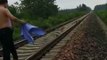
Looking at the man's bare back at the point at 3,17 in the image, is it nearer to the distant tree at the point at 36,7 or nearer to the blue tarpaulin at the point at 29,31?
the blue tarpaulin at the point at 29,31

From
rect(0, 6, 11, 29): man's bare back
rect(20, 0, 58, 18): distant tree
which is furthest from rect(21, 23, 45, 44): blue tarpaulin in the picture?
rect(20, 0, 58, 18): distant tree

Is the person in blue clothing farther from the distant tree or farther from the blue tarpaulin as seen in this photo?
the distant tree

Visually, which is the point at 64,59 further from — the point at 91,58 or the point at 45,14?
the point at 45,14

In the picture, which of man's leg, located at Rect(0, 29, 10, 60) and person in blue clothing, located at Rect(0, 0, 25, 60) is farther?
man's leg, located at Rect(0, 29, 10, 60)

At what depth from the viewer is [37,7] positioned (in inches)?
2089

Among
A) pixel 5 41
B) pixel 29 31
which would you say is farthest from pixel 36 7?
pixel 5 41

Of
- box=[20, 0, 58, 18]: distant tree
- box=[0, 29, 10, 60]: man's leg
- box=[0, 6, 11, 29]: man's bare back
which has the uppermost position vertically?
box=[0, 6, 11, 29]: man's bare back

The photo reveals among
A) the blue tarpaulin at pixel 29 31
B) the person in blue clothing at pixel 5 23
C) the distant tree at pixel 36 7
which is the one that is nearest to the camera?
the person in blue clothing at pixel 5 23

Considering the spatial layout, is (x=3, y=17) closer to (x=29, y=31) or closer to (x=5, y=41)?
(x=5, y=41)

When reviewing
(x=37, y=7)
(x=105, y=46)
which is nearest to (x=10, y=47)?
(x=105, y=46)

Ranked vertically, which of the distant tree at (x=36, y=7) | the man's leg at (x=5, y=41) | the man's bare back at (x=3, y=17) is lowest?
the distant tree at (x=36, y=7)

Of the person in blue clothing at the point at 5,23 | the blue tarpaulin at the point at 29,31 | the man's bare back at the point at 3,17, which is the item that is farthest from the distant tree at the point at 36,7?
the man's bare back at the point at 3,17

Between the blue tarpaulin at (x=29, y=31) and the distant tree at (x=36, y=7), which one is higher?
the blue tarpaulin at (x=29, y=31)

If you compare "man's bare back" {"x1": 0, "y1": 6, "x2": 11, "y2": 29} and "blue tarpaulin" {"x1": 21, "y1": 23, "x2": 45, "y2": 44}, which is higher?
"man's bare back" {"x1": 0, "y1": 6, "x2": 11, "y2": 29}
